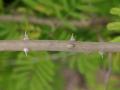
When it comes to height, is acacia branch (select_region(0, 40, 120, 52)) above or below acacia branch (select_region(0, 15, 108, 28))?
below

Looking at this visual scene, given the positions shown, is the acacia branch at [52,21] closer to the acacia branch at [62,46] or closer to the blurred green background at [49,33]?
the blurred green background at [49,33]

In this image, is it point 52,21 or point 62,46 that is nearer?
point 62,46

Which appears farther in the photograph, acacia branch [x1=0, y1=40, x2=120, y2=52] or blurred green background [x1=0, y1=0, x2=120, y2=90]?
blurred green background [x1=0, y1=0, x2=120, y2=90]

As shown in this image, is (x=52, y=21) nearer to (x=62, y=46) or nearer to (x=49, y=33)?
(x=49, y=33)

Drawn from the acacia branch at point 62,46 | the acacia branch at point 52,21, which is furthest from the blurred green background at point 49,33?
the acacia branch at point 62,46

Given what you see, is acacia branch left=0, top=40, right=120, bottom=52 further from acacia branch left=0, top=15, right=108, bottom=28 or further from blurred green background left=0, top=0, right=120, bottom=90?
acacia branch left=0, top=15, right=108, bottom=28

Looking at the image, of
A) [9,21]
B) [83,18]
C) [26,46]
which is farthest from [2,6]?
[26,46]

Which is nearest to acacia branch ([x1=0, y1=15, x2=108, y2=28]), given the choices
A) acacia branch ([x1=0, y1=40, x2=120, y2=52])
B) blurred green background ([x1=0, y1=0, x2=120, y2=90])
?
blurred green background ([x1=0, y1=0, x2=120, y2=90])

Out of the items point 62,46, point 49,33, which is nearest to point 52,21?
point 49,33

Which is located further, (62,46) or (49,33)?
(49,33)
